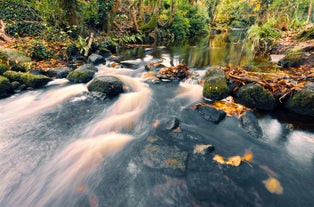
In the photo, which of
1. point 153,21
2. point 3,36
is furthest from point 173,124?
point 153,21

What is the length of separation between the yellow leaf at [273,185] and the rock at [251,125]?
3.44 ft

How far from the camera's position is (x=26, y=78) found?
17.9ft

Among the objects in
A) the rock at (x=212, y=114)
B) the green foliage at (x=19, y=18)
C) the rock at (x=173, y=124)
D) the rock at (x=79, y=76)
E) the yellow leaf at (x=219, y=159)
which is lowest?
the yellow leaf at (x=219, y=159)

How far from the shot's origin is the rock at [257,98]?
4.18m

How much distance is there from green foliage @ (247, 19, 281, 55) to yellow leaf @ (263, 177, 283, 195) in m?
8.61

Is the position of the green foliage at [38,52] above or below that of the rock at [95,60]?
above

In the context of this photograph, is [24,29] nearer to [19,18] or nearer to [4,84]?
[19,18]

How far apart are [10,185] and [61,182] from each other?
679 millimetres

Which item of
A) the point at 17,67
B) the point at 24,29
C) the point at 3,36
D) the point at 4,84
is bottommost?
the point at 4,84

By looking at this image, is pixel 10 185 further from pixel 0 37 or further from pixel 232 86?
pixel 0 37

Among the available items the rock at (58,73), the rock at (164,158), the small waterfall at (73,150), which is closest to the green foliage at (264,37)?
the small waterfall at (73,150)

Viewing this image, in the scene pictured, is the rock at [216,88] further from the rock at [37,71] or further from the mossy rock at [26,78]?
the rock at [37,71]

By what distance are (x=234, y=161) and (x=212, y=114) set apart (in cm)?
135

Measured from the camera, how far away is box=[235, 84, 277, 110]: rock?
4176 mm
